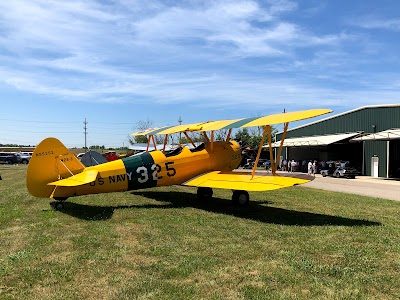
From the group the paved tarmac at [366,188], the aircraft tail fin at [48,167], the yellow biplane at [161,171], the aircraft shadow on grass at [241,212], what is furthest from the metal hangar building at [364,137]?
the aircraft tail fin at [48,167]

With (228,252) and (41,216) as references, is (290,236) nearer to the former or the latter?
(228,252)

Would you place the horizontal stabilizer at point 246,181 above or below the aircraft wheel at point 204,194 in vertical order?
above

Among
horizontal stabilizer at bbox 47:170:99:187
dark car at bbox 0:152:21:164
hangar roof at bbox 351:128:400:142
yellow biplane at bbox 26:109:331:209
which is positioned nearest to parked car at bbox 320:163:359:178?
hangar roof at bbox 351:128:400:142

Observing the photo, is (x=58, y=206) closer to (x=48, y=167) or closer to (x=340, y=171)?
(x=48, y=167)

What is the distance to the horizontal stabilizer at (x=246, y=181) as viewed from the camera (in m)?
9.45

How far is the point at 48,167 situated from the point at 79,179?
1063 mm

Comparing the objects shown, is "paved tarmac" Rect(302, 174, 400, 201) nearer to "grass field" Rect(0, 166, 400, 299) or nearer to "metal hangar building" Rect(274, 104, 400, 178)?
"metal hangar building" Rect(274, 104, 400, 178)

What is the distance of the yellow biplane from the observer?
9.58m

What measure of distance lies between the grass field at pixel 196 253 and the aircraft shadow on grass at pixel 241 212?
0.03 metres

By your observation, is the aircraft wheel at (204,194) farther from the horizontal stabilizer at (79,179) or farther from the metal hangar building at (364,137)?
the metal hangar building at (364,137)

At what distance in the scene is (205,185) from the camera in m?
10.8

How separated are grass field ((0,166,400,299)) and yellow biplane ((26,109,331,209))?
0.71m

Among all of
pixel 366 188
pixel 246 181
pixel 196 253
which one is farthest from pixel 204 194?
pixel 366 188

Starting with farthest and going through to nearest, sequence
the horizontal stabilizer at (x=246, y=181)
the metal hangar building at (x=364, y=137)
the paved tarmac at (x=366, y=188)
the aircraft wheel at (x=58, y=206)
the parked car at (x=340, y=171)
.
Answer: the metal hangar building at (x=364, y=137), the parked car at (x=340, y=171), the paved tarmac at (x=366, y=188), the aircraft wheel at (x=58, y=206), the horizontal stabilizer at (x=246, y=181)
